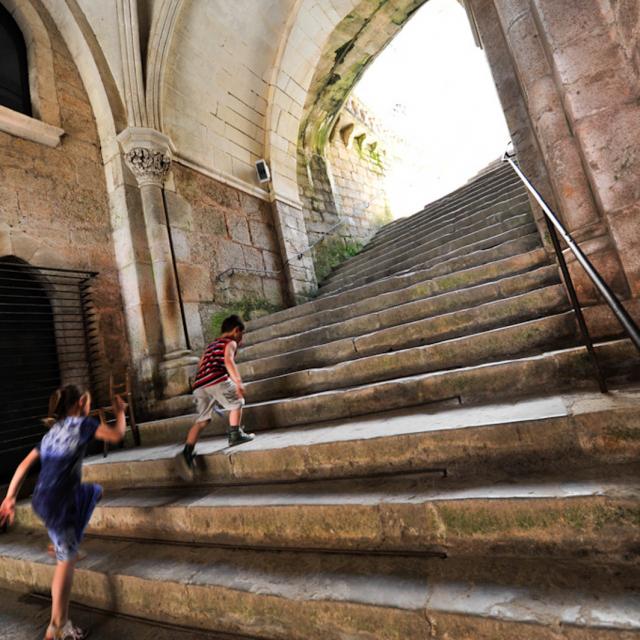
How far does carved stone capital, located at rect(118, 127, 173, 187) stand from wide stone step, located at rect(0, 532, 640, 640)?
4.65 metres

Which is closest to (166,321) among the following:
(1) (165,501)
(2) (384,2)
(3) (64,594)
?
(1) (165,501)

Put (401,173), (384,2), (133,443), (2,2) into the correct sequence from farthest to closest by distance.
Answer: (401,173) → (384,2) → (2,2) → (133,443)

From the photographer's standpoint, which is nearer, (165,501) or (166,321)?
(165,501)

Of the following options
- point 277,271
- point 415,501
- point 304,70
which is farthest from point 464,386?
point 304,70

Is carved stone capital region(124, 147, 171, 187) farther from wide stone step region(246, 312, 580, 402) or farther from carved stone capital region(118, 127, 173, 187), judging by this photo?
wide stone step region(246, 312, 580, 402)

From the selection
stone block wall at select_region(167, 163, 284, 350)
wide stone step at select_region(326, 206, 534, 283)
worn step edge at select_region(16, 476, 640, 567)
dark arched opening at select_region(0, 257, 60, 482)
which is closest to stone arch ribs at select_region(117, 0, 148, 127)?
stone block wall at select_region(167, 163, 284, 350)

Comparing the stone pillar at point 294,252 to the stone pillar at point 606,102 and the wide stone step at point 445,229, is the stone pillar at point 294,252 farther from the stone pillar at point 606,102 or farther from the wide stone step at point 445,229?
the stone pillar at point 606,102

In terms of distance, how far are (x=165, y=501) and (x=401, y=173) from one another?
12.6 meters

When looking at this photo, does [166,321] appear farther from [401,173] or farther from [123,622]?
[401,173]

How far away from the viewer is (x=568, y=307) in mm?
2670

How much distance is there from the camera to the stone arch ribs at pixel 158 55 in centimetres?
541

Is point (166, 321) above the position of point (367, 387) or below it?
above

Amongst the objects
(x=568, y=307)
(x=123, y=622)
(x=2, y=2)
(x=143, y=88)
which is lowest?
(x=123, y=622)

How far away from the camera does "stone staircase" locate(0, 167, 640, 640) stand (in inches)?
49.2
